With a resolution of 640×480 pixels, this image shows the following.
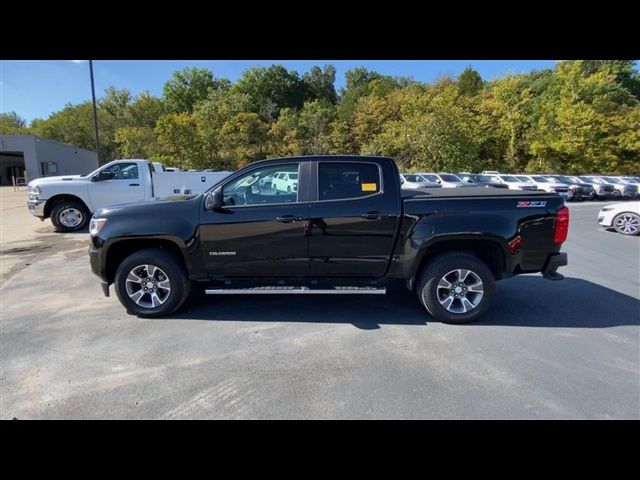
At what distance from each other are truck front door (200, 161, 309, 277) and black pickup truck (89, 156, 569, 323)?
0.04 ft

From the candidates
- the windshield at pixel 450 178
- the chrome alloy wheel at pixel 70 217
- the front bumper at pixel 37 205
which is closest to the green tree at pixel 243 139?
the windshield at pixel 450 178

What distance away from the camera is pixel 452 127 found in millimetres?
30750

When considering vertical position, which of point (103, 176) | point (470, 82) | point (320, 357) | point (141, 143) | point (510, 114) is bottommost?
point (320, 357)

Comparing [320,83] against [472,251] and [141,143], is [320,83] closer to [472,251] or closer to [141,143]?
[141,143]

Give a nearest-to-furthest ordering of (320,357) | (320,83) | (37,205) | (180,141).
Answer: (320,357), (37,205), (180,141), (320,83)

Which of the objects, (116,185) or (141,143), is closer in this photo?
(116,185)

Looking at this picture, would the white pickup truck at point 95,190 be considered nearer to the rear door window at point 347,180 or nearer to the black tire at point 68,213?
the black tire at point 68,213

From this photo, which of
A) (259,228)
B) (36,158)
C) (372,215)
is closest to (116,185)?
(259,228)

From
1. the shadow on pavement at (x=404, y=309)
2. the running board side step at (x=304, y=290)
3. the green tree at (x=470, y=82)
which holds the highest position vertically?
the green tree at (x=470, y=82)

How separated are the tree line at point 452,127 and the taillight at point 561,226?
28.9 meters

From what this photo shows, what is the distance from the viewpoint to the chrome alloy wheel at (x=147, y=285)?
169 inches

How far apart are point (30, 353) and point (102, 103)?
6145 centimetres

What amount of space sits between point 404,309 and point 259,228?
215cm

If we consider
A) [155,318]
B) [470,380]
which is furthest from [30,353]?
[470,380]
